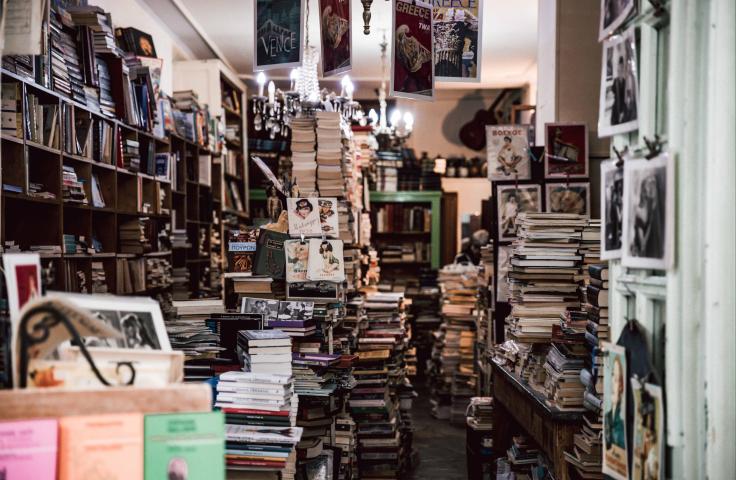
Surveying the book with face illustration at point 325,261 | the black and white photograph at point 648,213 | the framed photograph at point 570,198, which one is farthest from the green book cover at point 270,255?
the black and white photograph at point 648,213

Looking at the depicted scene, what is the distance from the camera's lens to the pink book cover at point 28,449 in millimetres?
1534

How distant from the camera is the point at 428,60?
4.14m

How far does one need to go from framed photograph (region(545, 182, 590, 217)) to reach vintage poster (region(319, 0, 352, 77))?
5.61 feet

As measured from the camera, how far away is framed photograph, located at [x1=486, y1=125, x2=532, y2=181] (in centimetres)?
515

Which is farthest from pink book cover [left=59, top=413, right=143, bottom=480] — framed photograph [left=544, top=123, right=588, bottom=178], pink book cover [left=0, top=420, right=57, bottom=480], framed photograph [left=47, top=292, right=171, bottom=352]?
framed photograph [left=544, top=123, right=588, bottom=178]

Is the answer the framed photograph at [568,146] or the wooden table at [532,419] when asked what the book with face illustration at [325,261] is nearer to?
the wooden table at [532,419]

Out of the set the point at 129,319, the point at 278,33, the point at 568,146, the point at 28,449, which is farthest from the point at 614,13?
the point at 568,146

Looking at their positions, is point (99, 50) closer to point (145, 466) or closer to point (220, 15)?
point (220, 15)

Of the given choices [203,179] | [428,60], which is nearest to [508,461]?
[428,60]

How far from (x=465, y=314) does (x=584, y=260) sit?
13.8 feet

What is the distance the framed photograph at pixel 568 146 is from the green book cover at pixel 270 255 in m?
1.77

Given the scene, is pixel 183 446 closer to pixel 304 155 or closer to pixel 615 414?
pixel 615 414

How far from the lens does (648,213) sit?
192cm

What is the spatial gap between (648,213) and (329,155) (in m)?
3.36
